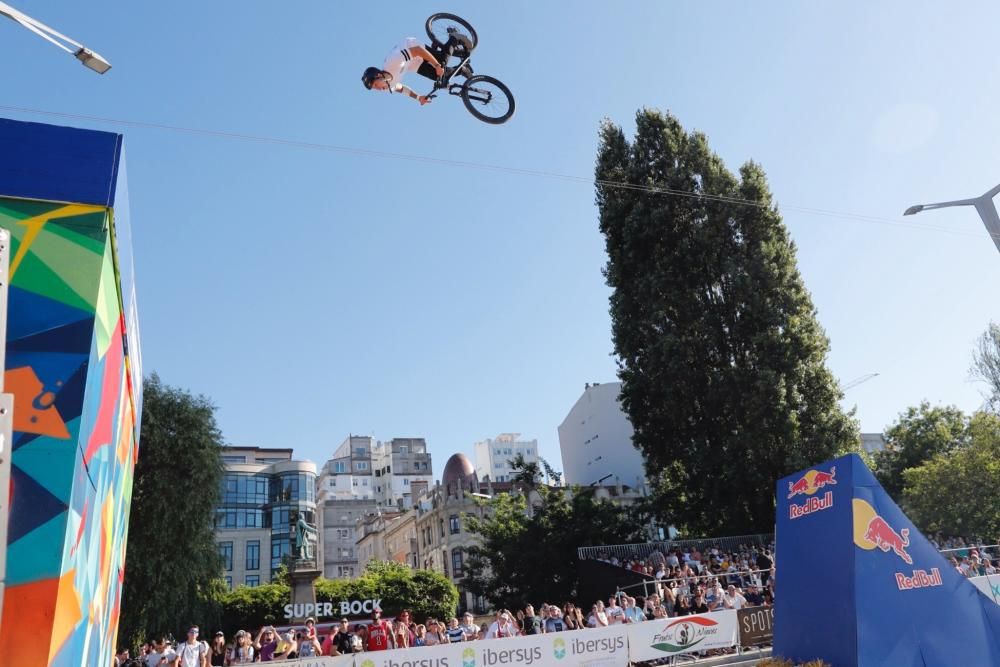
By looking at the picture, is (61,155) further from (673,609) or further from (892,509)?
(673,609)

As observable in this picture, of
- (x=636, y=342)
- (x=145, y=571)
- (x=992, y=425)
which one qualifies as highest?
(x=636, y=342)

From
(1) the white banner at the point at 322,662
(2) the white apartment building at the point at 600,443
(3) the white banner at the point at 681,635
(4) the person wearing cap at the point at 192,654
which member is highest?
(2) the white apartment building at the point at 600,443

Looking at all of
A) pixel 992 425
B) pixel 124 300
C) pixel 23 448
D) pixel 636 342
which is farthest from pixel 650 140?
pixel 23 448

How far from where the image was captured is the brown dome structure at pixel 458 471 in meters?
75.7

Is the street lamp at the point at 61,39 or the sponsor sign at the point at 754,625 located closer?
the street lamp at the point at 61,39

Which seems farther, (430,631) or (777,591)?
(430,631)

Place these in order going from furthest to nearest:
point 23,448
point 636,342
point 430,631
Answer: point 636,342 → point 430,631 → point 23,448

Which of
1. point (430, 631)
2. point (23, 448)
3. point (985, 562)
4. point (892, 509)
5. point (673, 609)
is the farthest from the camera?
point (985, 562)

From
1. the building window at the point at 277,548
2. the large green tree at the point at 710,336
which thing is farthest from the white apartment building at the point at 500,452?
the large green tree at the point at 710,336

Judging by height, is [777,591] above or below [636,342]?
below

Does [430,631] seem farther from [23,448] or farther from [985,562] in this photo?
[985,562]

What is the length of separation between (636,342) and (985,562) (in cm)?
1521

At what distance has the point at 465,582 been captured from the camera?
113ft

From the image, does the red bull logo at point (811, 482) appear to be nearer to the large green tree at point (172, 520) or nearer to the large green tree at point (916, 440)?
the large green tree at point (172, 520)
